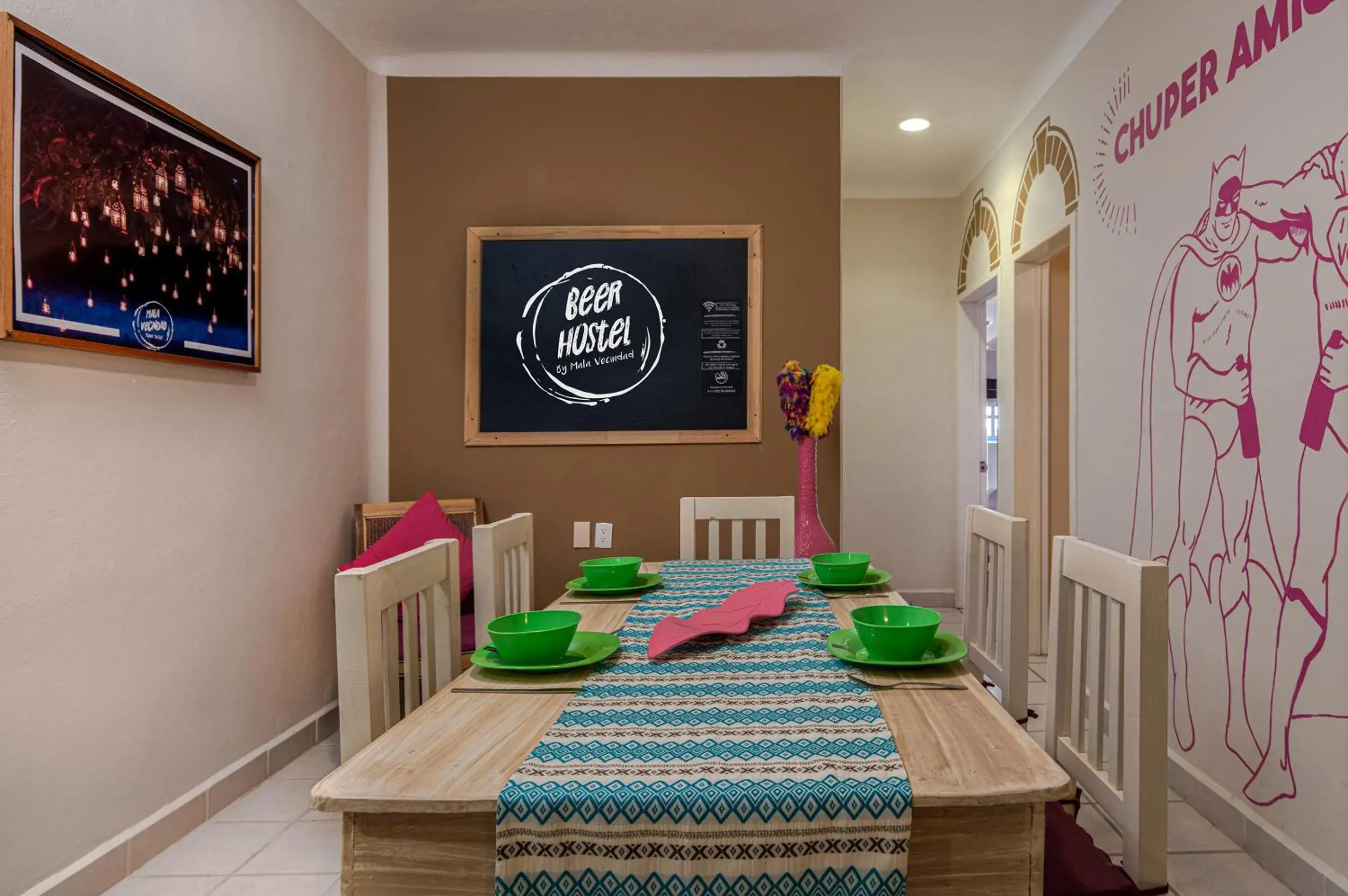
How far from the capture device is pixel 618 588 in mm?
1858

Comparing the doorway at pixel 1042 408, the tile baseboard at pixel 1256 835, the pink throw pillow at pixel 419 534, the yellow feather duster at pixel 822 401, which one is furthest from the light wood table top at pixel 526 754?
Result: the doorway at pixel 1042 408

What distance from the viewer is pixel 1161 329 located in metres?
2.55

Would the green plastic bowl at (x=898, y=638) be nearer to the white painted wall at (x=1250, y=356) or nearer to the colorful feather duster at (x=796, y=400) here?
the colorful feather duster at (x=796, y=400)

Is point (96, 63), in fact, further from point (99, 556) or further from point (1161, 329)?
point (1161, 329)

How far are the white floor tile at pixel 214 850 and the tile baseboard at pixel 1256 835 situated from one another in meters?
2.55

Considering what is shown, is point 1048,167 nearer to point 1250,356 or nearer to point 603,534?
point 1250,356

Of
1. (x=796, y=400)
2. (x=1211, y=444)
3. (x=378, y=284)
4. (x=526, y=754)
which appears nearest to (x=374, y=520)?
(x=378, y=284)

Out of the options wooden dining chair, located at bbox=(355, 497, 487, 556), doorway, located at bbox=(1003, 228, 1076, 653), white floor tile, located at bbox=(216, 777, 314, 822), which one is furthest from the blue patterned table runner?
doorway, located at bbox=(1003, 228, 1076, 653)

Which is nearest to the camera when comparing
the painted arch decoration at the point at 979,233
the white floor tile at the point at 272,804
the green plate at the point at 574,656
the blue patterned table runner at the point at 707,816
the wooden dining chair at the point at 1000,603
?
the blue patterned table runner at the point at 707,816

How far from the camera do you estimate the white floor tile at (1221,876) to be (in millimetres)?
1927

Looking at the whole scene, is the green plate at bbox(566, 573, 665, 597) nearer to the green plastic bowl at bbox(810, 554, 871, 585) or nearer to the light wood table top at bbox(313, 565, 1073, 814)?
the green plastic bowl at bbox(810, 554, 871, 585)

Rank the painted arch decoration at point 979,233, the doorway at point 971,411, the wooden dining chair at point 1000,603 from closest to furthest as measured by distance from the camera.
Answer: the wooden dining chair at point 1000,603
the painted arch decoration at point 979,233
the doorway at point 971,411

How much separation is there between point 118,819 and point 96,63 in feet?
6.02

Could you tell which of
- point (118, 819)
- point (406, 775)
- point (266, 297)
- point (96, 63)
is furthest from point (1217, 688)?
point (96, 63)
